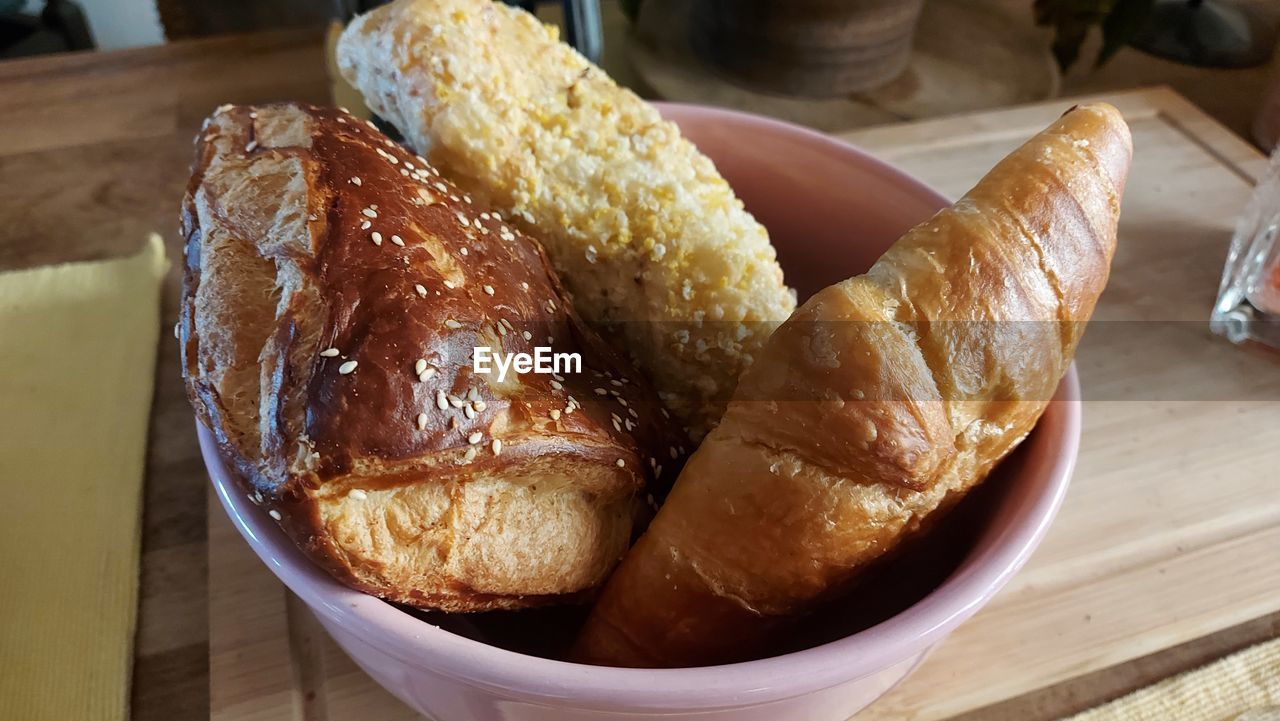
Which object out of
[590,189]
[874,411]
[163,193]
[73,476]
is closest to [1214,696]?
[874,411]

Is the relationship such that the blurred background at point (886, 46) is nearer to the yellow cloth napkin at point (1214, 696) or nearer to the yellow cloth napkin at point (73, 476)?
the yellow cloth napkin at point (73, 476)

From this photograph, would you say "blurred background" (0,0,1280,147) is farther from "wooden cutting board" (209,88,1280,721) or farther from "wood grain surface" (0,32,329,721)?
"wooden cutting board" (209,88,1280,721)

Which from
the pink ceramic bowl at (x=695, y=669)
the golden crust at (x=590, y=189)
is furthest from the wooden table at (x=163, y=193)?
the golden crust at (x=590, y=189)

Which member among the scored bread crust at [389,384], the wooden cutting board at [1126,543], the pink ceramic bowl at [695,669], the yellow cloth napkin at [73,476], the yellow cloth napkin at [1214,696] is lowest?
the yellow cloth napkin at [1214,696]

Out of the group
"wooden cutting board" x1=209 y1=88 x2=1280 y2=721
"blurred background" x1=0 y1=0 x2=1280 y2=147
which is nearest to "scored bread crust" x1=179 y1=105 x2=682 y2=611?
"wooden cutting board" x1=209 y1=88 x2=1280 y2=721

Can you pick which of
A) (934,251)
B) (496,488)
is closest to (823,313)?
(934,251)

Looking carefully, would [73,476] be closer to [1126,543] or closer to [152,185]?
[152,185]
